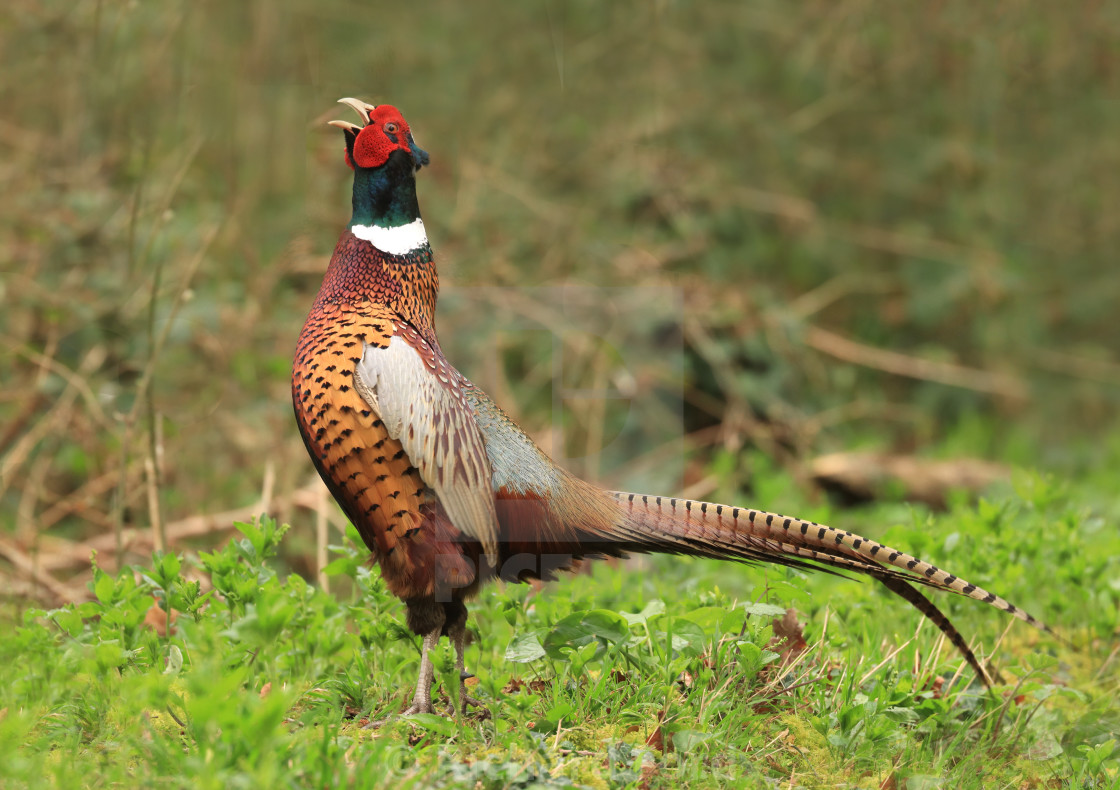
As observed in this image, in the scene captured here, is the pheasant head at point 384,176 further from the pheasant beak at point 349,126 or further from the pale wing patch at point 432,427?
the pale wing patch at point 432,427

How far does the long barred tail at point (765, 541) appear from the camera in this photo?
2.75 meters

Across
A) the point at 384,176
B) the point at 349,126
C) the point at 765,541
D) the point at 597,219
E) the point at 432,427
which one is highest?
the point at 349,126

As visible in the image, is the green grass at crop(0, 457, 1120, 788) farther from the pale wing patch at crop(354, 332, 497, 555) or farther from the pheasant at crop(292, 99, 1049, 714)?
the pale wing patch at crop(354, 332, 497, 555)

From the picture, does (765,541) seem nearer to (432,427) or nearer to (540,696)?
(540,696)

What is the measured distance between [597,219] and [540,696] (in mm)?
4931

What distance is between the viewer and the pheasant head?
2.78 metres

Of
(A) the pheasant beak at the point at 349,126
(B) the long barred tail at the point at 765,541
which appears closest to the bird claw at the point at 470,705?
(B) the long barred tail at the point at 765,541

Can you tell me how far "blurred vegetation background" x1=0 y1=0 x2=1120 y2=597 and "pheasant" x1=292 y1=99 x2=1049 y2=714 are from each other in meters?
1.46

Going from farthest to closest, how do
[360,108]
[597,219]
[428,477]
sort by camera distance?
[597,219] < [360,108] < [428,477]

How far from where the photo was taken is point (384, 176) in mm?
2812

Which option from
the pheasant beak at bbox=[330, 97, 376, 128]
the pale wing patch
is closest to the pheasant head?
the pheasant beak at bbox=[330, 97, 376, 128]

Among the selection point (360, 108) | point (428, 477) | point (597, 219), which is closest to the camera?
point (428, 477)

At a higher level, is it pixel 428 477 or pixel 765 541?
pixel 428 477

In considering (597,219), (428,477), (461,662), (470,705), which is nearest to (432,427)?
(428,477)
